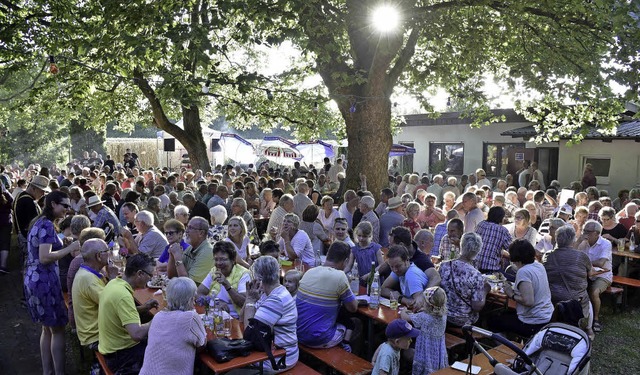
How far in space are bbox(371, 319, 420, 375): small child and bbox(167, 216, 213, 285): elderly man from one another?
2465 millimetres

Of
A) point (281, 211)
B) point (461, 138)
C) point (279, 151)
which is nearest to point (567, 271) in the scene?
point (281, 211)

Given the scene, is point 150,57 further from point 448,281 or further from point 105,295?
point 448,281

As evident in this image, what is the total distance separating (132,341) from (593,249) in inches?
239

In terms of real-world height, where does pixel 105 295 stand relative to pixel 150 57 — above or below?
below

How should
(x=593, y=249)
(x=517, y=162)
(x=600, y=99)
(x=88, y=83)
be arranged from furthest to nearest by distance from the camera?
(x=517, y=162)
(x=88, y=83)
(x=600, y=99)
(x=593, y=249)

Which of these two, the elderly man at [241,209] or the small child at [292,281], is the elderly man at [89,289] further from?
the elderly man at [241,209]

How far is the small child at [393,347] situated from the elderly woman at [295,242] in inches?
112

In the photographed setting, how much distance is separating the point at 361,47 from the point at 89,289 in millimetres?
7471

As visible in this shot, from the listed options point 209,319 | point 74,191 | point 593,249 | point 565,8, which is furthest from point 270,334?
point 565,8

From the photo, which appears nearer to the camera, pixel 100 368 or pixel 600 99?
pixel 100 368

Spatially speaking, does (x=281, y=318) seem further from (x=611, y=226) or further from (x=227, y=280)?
(x=611, y=226)

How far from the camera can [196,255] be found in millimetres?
5645

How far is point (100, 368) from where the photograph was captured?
4.67 m

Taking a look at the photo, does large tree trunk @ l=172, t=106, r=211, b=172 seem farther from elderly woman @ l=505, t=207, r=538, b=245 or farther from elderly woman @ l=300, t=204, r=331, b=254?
elderly woman @ l=505, t=207, r=538, b=245
